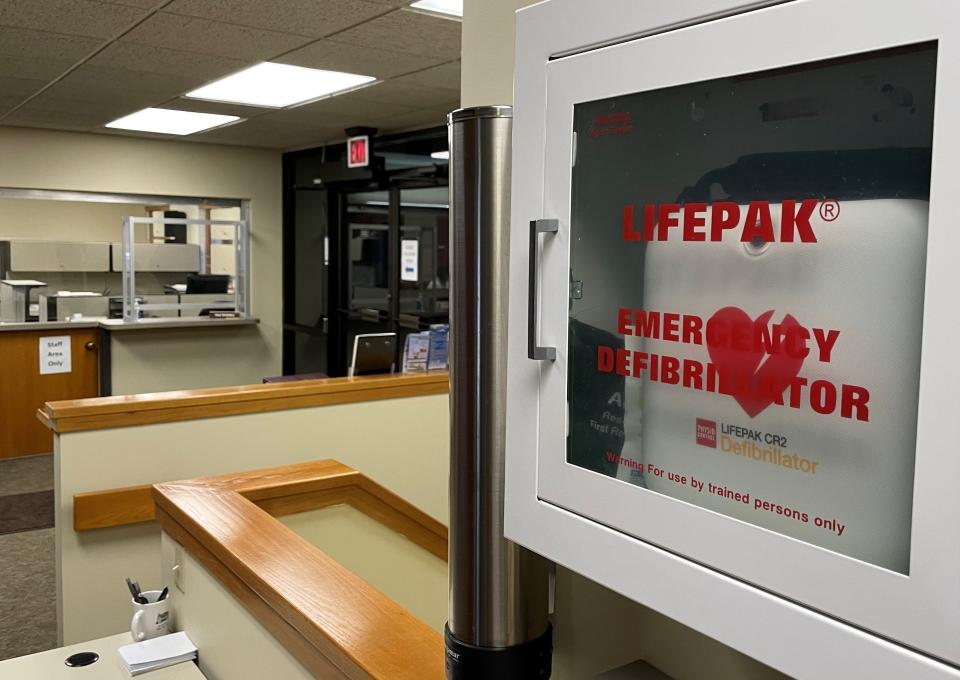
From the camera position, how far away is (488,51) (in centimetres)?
119

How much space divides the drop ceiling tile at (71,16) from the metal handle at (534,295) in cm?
297

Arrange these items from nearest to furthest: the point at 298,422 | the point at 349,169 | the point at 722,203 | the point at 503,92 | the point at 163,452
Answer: the point at 722,203 < the point at 503,92 < the point at 163,452 < the point at 298,422 < the point at 349,169

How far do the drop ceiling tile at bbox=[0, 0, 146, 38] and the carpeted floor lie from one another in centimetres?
248

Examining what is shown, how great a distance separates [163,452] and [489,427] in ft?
8.71

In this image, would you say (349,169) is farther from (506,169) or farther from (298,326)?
A: (506,169)

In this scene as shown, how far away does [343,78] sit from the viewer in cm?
446

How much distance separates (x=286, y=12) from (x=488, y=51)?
2.30 m

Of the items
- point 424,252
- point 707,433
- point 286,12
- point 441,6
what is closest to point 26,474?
point 424,252

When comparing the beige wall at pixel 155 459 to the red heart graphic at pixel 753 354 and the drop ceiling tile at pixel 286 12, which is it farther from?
the red heart graphic at pixel 753 354

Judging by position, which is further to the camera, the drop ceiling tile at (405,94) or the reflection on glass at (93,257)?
the reflection on glass at (93,257)

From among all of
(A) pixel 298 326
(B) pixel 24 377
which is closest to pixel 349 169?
(A) pixel 298 326

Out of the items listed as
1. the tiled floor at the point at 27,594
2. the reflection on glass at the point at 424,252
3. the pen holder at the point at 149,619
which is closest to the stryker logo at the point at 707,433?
the pen holder at the point at 149,619

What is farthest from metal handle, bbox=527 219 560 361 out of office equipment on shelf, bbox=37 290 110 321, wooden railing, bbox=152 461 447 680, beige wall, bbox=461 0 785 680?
office equipment on shelf, bbox=37 290 110 321

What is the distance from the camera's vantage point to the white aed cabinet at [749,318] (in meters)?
0.53
